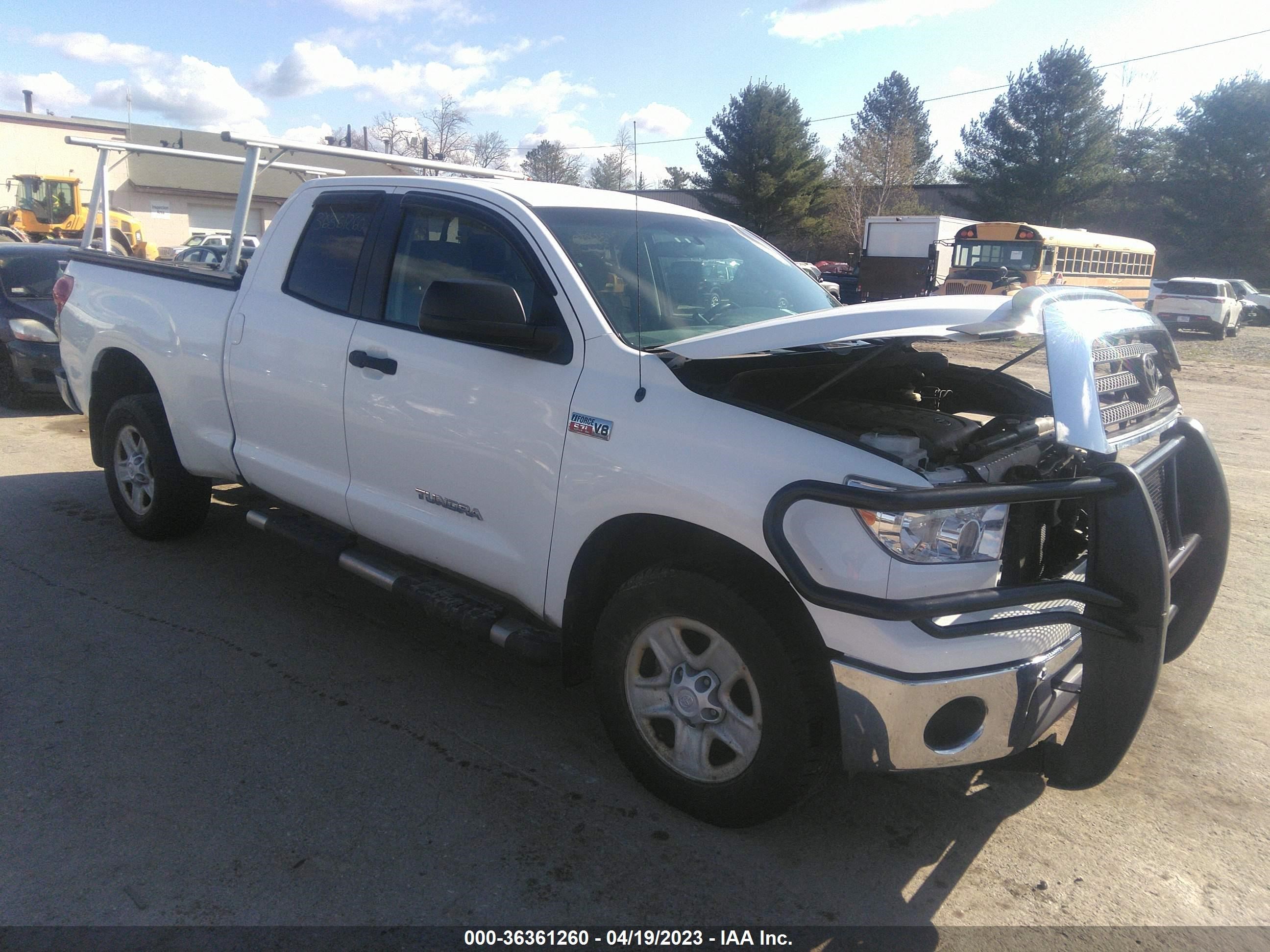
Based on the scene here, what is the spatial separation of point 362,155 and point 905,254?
26822 millimetres

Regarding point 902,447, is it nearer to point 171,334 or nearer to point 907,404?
point 907,404

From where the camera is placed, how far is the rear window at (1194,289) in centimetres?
2852

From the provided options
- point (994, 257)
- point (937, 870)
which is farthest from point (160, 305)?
point (994, 257)

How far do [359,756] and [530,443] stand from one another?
1337 mm

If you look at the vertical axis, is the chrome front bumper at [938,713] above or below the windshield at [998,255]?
below

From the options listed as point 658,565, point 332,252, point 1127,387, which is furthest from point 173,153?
point 1127,387

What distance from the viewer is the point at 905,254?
2958cm

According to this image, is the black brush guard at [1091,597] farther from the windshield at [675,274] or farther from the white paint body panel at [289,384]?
the white paint body panel at [289,384]

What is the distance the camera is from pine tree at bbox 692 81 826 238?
44.1 metres

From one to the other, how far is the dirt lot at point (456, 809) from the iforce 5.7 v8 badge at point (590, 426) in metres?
1.26

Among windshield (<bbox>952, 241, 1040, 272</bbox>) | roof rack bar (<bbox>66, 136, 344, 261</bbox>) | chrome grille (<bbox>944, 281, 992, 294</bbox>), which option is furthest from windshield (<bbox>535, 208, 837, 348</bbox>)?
windshield (<bbox>952, 241, 1040, 272</bbox>)

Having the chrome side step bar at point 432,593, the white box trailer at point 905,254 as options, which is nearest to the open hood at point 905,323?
the chrome side step bar at point 432,593

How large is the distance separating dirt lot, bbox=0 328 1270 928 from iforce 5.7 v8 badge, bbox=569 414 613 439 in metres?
1.26

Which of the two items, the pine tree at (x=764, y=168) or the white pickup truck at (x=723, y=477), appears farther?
the pine tree at (x=764, y=168)
